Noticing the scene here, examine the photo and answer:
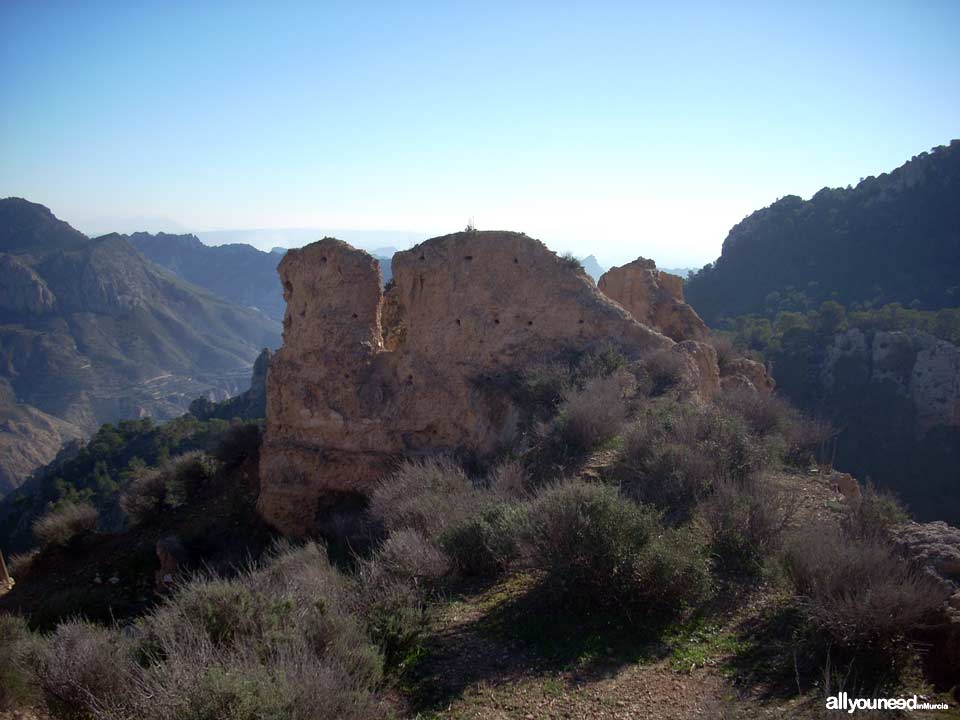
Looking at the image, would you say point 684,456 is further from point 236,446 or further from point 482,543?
point 236,446

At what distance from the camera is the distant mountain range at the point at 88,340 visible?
55.0m

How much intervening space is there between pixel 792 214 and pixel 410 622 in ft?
153

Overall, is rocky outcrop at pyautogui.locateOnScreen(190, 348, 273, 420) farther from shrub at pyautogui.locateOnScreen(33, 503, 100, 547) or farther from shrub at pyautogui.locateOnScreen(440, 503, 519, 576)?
shrub at pyautogui.locateOnScreen(440, 503, 519, 576)

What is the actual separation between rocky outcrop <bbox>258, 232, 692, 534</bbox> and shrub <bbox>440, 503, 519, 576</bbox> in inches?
197

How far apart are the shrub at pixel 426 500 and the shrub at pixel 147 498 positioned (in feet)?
29.1

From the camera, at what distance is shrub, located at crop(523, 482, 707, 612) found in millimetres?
4781

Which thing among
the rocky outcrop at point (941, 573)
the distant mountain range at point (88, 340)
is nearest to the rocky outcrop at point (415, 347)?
the rocky outcrop at point (941, 573)

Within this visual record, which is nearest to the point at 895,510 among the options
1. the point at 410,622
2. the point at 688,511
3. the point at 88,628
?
the point at 688,511

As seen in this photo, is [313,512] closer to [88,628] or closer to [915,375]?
[88,628]

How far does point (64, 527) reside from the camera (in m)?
13.8

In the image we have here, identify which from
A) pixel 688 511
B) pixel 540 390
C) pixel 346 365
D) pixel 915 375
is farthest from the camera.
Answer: pixel 915 375

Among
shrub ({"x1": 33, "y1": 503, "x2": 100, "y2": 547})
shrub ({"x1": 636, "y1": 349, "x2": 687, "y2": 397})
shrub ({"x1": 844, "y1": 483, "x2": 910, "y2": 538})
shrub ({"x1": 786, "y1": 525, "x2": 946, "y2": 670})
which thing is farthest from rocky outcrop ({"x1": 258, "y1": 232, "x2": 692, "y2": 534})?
shrub ({"x1": 786, "y1": 525, "x2": 946, "y2": 670})

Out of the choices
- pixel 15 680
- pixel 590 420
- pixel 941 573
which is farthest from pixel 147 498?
pixel 941 573

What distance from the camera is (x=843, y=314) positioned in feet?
96.0
